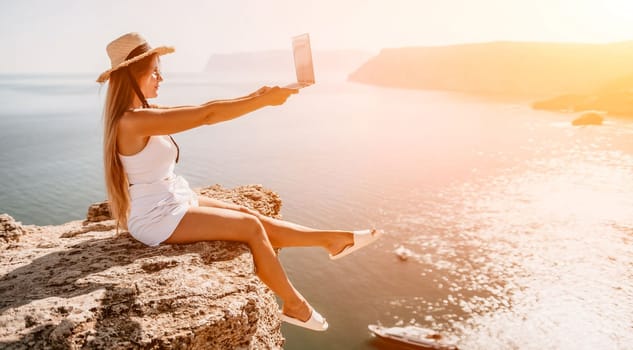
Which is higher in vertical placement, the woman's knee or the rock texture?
the woman's knee

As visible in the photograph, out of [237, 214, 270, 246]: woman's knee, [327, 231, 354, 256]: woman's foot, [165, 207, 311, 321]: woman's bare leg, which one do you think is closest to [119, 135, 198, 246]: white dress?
[165, 207, 311, 321]: woman's bare leg

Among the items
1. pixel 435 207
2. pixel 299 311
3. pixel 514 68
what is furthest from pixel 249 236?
pixel 514 68

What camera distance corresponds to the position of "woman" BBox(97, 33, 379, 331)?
3.94 m

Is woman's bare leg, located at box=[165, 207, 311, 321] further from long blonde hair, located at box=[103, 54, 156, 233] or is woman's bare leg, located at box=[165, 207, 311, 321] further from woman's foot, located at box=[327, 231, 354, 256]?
woman's foot, located at box=[327, 231, 354, 256]

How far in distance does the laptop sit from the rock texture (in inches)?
74.2

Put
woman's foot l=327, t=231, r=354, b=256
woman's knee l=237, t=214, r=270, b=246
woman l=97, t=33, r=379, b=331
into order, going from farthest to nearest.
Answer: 1. woman's foot l=327, t=231, r=354, b=256
2. woman's knee l=237, t=214, r=270, b=246
3. woman l=97, t=33, r=379, b=331

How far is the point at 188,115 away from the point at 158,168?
809mm

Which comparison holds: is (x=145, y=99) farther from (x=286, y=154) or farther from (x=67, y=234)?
(x=286, y=154)

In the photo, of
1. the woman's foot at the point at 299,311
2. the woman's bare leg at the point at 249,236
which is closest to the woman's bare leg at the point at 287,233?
the woman's bare leg at the point at 249,236

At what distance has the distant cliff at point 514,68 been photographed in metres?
131

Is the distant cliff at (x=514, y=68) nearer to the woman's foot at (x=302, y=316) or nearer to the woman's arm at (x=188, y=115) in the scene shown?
the woman's foot at (x=302, y=316)

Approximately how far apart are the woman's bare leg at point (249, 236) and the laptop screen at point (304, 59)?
155 centimetres

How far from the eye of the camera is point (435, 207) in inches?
1538

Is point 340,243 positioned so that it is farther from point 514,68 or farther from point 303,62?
point 514,68
